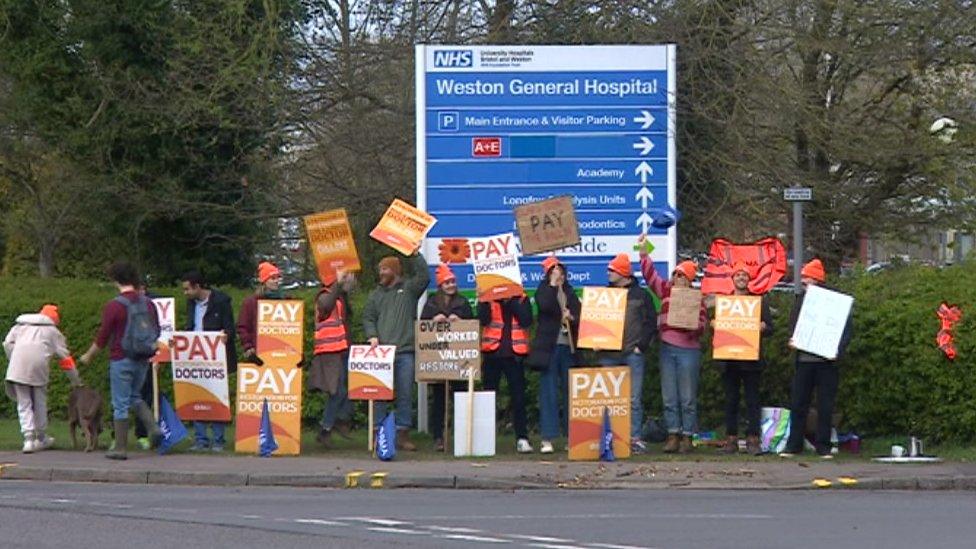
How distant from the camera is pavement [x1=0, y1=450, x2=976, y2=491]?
49.6 feet

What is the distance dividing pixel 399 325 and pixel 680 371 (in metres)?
2.99

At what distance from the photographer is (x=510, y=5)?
23.3 m

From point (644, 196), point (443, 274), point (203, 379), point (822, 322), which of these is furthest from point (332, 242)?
point (822, 322)

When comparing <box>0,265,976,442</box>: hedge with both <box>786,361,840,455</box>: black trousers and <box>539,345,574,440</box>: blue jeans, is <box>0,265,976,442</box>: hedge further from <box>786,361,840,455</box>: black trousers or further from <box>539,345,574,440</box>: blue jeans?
<box>539,345,574,440</box>: blue jeans

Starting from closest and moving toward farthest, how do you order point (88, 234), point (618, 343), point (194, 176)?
point (618, 343) < point (194, 176) < point (88, 234)

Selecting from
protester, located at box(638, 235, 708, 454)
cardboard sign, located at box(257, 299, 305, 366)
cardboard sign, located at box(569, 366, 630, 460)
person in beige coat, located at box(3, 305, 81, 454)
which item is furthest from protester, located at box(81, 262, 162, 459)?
protester, located at box(638, 235, 708, 454)

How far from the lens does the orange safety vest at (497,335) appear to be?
17500 millimetres

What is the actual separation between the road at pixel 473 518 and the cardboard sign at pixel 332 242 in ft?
12.2

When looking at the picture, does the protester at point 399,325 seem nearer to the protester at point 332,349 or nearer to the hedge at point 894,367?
the protester at point 332,349

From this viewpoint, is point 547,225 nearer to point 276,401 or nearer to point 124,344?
point 276,401

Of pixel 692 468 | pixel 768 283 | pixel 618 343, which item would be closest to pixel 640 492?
pixel 692 468

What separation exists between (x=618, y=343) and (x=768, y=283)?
2.22 meters

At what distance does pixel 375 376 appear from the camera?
17422 millimetres

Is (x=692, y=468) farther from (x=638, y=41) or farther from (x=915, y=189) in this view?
(x=915, y=189)
